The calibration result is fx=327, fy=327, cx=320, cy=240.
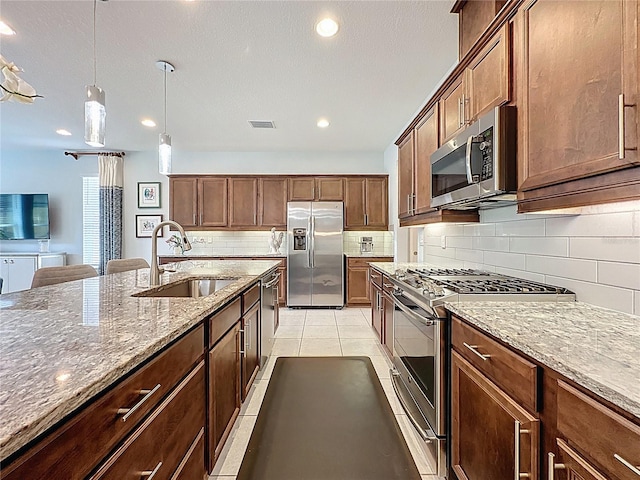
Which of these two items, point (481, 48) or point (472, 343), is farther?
point (481, 48)

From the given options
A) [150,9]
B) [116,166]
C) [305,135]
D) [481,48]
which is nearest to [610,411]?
[481,48]

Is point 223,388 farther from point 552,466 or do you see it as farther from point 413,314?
point 552,466

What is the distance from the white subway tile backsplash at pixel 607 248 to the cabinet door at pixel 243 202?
15.6 feet

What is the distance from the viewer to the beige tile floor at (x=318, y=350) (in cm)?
178

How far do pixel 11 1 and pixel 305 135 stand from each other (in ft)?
10.7

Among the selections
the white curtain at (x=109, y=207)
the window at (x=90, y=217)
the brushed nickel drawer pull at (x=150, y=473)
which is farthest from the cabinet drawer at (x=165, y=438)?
the window at (x=90, y=217)

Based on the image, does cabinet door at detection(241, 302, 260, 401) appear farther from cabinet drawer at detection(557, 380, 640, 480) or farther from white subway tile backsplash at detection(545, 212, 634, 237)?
white subway tile backsplash at detection(545, 212, 634, 237)

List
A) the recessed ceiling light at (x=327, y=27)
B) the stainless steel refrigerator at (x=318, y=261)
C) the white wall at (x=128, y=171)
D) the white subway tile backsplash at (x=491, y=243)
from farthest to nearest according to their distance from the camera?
the white wall at (x=128, y=171) → the stainless steel refrigerator at (x=318, y=261) → the recessed ceiling light at (x=327, y=27) → the white subway tile backsplash at (x=491, y=243)

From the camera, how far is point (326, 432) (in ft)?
6.63

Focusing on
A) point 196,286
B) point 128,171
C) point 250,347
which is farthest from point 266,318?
point 128,171

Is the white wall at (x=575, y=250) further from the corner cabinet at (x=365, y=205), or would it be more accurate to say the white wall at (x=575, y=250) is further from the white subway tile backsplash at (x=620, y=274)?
the corner cabinet at (x=365, y=205)

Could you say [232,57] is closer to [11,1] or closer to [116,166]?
[11,1]

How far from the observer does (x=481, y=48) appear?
1781 millimetres

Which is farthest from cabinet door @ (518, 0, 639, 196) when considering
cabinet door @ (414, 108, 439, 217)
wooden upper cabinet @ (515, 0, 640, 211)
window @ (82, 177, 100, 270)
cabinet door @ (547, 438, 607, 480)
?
window @ (82, 177, 100, 270)
